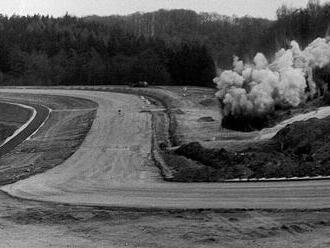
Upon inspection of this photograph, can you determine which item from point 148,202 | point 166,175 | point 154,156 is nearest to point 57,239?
point 148,202

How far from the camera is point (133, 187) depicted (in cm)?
2583

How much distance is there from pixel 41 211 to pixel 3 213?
167cm

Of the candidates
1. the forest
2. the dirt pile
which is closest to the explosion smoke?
the dirt pile

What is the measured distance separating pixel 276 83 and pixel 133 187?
19629 millimetres

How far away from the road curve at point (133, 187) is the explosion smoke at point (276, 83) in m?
7.92

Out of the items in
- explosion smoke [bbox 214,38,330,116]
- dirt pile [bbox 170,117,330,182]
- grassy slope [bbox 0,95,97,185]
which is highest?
explosion smoke [bbox 214,38,330,116]

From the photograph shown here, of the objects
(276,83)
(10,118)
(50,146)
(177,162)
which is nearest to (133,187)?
(177,162)

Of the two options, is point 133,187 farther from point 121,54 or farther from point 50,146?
point 121,54

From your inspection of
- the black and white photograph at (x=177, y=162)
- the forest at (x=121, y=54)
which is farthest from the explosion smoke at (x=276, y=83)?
the forest at (x=121, y=54)

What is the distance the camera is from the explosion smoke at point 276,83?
41.4m

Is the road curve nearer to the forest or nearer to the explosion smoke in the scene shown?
the explosion smoke

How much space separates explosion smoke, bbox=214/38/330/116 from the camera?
1629 inches

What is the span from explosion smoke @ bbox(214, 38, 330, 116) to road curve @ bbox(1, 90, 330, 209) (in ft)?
A: 26.0

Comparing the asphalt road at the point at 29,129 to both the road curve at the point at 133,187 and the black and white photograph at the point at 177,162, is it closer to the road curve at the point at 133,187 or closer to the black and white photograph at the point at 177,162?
the black and white photograph at the point at 177,162
